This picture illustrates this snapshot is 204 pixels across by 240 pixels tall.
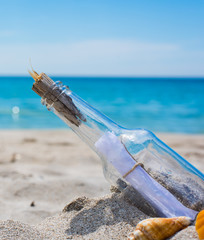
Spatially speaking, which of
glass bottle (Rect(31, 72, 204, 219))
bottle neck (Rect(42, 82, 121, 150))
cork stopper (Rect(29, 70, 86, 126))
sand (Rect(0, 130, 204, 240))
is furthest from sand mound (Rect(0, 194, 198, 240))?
cork stopper (Rect(29, 70, 86, 126))

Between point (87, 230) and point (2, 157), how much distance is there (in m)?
3.26

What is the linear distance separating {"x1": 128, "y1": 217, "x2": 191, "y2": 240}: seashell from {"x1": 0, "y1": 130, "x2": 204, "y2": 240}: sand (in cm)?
4

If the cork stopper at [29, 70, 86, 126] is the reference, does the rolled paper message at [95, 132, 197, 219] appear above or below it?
below

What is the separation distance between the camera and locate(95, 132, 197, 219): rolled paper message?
173cm

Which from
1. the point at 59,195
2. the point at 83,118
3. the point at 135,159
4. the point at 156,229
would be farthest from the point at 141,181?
the point at 59,195

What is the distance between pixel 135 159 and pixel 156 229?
17.5 inches

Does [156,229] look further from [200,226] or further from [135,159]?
[135,159]

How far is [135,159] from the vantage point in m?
1.83

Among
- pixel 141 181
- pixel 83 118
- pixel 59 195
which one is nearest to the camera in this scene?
pixel 141 181

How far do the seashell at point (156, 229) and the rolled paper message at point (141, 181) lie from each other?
15 centimetres

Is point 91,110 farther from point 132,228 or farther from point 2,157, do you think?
point 2,157

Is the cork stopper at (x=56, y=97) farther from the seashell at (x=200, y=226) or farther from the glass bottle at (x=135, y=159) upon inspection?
the seashell at (x=200, y=226)

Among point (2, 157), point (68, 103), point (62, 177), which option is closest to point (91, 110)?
point (68, 103)

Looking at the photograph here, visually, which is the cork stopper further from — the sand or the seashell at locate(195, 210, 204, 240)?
the seashell at locate(195, 210, 204, 240)
